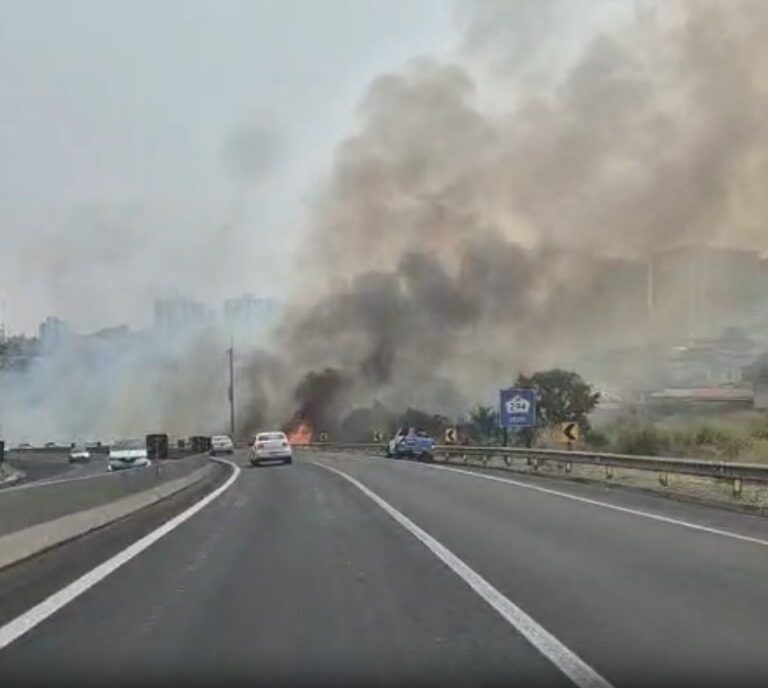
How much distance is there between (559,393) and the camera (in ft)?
258

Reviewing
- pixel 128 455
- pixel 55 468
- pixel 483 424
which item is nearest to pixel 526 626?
pixel 128 455

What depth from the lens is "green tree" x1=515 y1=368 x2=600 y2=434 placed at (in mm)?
76750

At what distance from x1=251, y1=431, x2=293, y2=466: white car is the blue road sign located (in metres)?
10.7

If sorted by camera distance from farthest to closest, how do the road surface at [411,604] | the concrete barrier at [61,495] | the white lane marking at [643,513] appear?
1. the white lane marking at [643,513]
2. the concrete barrier at [61,495]
3. the road surface at [411,604]

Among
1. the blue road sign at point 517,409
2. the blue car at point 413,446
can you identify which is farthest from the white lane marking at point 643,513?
the blue car at point 413,446

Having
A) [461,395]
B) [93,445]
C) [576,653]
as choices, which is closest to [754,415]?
[461,395]

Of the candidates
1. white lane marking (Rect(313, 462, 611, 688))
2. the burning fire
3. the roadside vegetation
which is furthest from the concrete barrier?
the burning fire

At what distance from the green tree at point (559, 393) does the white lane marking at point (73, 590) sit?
55760mm

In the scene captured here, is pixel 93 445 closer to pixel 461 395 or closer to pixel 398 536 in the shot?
pixel 461 395

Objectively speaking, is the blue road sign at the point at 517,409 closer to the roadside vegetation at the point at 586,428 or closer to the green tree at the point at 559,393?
the roadside vegetation at the point at 586,428

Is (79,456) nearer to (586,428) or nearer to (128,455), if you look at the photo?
(128,455)

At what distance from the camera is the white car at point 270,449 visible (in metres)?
55.4

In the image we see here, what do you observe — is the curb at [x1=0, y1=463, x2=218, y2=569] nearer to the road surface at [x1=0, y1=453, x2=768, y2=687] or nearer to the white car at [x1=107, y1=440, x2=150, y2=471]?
the road surface at [x1=0, y1=453, x2=768, y2=687]

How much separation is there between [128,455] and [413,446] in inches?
520
